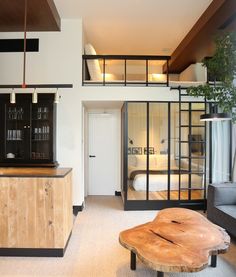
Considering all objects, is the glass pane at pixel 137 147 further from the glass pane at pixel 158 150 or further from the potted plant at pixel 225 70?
the potted plant at pixel 225 70

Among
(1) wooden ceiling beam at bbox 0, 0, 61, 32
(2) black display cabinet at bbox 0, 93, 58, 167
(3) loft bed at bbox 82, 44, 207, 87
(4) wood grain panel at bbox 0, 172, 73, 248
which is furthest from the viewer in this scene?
(3) loft bed at bbox 82, 44, 207, 87

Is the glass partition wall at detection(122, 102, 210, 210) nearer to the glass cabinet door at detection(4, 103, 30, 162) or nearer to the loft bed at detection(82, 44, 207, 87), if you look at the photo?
the loft bed at detection(82, 44, 207, 87)

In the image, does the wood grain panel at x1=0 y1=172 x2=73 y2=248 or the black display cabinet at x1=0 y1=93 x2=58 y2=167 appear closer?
the wood grain panel at x1=0 y1=172 x2=73 y2=248

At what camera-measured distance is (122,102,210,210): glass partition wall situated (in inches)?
199

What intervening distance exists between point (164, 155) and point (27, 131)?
278 centimetres

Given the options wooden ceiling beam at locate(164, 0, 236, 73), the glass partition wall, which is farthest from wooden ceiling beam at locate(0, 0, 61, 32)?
wooden ceiling beam at locate(164, 0, 236, 73)

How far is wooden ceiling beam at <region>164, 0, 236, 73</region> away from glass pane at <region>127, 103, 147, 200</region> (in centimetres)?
174

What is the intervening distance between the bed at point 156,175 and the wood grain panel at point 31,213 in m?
2.26

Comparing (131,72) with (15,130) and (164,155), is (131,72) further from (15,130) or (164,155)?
(15,130)

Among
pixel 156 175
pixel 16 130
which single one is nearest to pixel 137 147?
pixel 156 175

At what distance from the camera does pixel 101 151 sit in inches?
252

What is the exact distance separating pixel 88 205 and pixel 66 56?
10.4ft

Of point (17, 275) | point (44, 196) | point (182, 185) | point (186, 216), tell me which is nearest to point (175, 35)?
point (182, 185)

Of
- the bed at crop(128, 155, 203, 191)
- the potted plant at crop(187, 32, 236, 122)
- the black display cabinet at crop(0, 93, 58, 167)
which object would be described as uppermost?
the potted plant at crop(187, 32, 236, 122)
